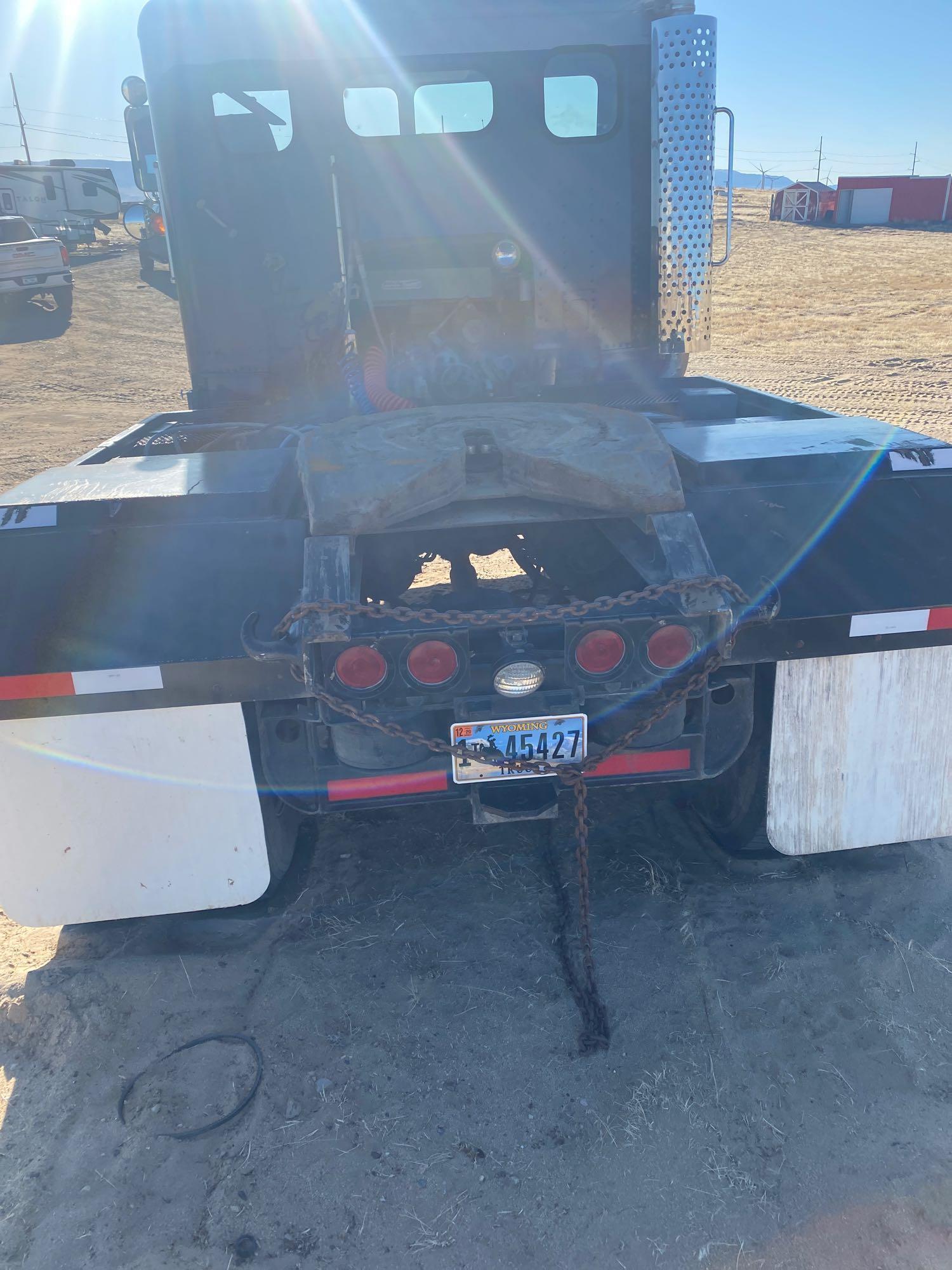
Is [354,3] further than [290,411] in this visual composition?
No

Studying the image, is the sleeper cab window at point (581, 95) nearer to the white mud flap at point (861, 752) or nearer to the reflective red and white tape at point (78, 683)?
the white mud flap at point (861, 752)

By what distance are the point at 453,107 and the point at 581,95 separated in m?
0.54

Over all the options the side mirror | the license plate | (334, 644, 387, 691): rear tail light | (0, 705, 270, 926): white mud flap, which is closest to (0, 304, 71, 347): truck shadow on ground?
the side mirror

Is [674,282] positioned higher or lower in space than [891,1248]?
higher

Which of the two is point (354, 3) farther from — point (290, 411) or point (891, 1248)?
point (891, 1248)

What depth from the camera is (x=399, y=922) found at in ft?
9.91

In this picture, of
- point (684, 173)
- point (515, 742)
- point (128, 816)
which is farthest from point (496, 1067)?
point (684, 173)

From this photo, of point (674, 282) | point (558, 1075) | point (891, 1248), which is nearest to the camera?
point (891, 1248)

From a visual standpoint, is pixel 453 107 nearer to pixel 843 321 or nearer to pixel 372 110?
pixel 372 110

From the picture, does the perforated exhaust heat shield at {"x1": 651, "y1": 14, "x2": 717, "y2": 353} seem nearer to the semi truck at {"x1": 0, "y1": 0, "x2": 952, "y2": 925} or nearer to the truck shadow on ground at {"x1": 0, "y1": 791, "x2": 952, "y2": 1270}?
the semi truck at {"x1": 0, "y1": 0, "x2": 952, "y2": 925}

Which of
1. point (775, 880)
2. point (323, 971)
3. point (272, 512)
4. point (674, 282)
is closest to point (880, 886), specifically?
point (775, 880)

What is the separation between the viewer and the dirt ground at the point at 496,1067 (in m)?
2.03

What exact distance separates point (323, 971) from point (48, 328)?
19.8 m

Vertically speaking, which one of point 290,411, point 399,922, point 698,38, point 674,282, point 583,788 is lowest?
point 399,922
